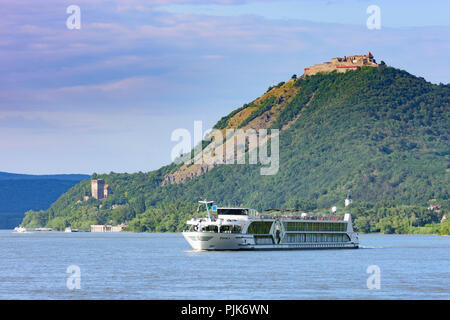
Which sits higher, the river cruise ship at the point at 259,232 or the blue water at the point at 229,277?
the river cruise ship at the point at 259,232

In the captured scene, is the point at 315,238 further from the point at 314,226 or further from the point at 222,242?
the point at 222,242

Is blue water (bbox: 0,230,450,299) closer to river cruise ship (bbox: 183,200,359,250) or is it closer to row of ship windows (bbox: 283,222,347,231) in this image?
river cruise ship (bbox: 183,200,359,250)

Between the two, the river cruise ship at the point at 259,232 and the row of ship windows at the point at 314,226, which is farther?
the row of ship windows at the point at 314,226

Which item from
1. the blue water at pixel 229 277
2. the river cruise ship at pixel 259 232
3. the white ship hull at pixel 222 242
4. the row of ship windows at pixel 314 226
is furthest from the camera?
the row of ship windows at pixel 314 226

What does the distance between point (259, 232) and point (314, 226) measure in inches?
637

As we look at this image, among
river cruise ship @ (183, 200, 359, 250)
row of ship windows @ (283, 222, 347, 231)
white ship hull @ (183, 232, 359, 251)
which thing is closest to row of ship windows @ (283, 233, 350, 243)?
river cruise ship @ (183, 200, 359, 250)

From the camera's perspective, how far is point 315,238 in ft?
520

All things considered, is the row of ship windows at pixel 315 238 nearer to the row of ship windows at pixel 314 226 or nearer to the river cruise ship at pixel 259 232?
the river cruise ship at pixel 259 232

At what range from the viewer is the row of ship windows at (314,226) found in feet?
500

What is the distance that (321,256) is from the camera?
136 meters

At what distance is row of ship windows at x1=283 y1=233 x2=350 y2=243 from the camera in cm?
15220

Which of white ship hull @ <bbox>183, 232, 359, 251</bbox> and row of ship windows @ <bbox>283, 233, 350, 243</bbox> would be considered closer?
white ship hull @ <bbox>183, 232, 359, 251</bbox>

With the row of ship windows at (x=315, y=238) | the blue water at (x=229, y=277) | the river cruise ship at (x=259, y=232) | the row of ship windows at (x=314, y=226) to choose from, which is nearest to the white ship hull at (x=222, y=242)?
the river cruise ship at (x=259, y=232)
